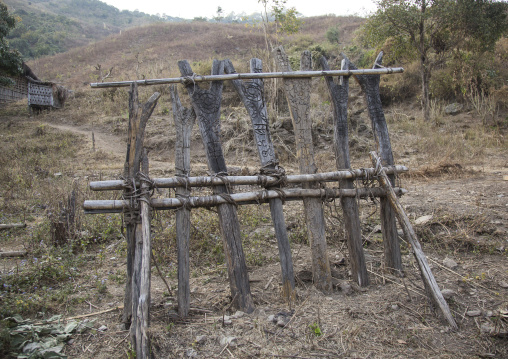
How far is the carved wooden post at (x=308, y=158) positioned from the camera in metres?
3.02

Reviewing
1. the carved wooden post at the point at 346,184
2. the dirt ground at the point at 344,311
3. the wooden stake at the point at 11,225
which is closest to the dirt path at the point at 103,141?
the wooden stake at the point at 11,225

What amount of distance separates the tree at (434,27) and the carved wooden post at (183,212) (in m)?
10.6

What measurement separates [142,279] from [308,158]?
1.70m

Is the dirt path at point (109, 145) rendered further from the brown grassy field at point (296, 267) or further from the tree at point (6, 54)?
the tree at point (6, 54)

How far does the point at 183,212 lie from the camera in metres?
2.73

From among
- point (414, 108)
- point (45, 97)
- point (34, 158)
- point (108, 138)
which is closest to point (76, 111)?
point (45, 97)

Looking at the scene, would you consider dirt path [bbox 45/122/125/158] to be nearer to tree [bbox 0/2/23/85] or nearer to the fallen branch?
tree [bbox 0/2/23/85]

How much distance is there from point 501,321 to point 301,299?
4.73 feet

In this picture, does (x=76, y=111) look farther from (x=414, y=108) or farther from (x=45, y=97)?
(x=414, y=108)

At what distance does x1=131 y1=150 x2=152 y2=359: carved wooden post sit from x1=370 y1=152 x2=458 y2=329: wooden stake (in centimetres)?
202

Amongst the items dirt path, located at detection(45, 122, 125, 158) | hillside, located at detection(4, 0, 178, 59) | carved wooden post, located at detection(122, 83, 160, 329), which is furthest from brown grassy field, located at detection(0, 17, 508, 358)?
hillside, located at detection(4, 0, 178, 59)

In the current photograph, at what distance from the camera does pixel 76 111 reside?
1573 centimetres

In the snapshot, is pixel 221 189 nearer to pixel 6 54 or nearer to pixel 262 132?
pixel 262 132

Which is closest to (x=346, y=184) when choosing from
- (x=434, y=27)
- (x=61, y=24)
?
(x=434, y=27)
